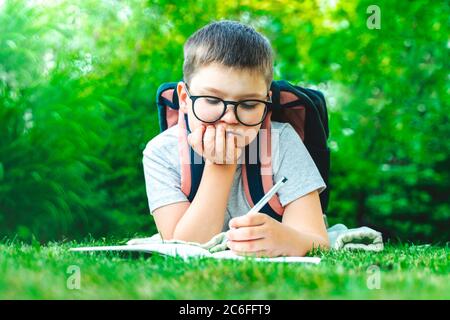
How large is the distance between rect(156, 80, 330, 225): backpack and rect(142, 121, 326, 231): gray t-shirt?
2.0 inches

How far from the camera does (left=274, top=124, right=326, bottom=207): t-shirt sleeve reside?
3.21m

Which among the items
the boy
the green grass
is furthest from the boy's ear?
the green grass

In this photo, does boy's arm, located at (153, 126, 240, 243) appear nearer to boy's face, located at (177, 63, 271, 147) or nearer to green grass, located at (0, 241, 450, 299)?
boy's face, located at (177, 63, 271, 147)

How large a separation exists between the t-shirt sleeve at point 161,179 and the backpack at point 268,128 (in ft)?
0.19

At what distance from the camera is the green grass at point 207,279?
1907 millimetres

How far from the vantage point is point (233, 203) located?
341cm

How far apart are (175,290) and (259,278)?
28 cm

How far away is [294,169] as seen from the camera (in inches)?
129

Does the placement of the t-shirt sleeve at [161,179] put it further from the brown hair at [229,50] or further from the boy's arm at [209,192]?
the brown hair at [229,50]

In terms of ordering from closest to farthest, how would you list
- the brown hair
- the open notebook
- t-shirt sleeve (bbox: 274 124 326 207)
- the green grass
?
1. the green grass
2. the open notebook
3. the brown hair
4. t-shirt sleeve (bbox: 274 124 326 207)

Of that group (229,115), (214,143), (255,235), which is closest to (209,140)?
(214,143)

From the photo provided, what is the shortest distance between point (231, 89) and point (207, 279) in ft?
3.56

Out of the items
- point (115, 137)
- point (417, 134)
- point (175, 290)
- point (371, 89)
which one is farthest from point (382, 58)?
point (175, 290)

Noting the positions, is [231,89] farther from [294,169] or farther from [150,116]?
[150,116]
